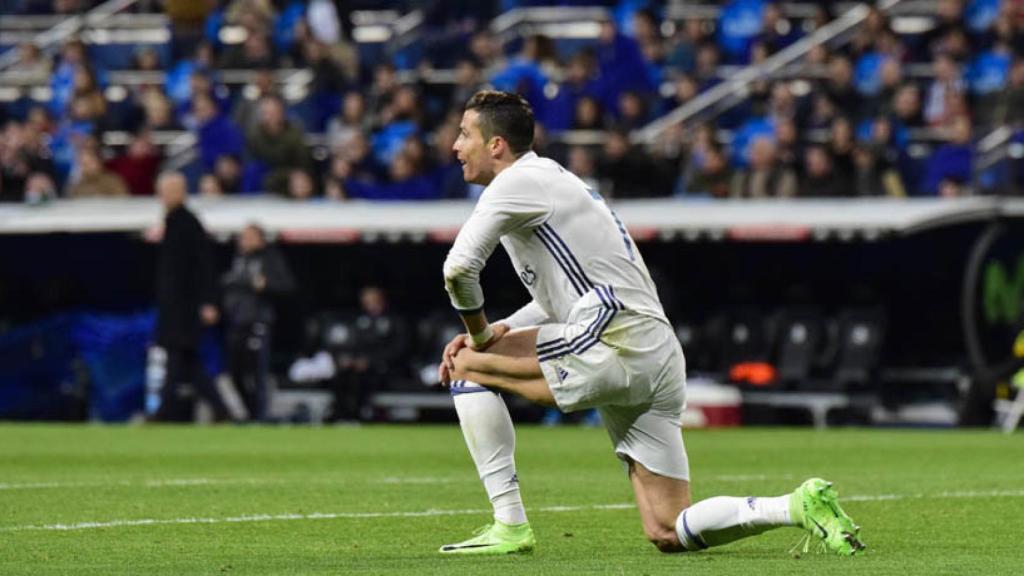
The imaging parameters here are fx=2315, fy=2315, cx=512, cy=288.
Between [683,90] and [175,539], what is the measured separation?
51.3ft

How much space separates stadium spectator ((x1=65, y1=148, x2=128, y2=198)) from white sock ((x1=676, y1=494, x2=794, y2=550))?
16.4 m

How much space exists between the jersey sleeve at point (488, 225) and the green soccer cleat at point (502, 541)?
0.83 meters

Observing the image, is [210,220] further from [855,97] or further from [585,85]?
[855,97]

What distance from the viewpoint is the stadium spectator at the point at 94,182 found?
23562 mm

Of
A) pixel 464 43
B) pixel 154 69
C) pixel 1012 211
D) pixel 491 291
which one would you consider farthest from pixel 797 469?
pixel 154 69

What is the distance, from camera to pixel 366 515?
10.2 m

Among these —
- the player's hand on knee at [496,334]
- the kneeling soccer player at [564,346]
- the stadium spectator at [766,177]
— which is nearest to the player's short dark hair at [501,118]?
the kneeling soccer player at [564,346]

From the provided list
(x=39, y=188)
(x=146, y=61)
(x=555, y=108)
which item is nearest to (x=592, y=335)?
(x=555, y=108)

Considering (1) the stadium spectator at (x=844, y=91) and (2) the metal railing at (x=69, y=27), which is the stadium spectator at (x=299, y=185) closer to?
(1) the stadium spectator at (x=844, y=91)

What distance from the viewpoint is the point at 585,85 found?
933 inches

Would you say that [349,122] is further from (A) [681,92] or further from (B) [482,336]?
(B) [482,336]

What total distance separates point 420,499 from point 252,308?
10.3m

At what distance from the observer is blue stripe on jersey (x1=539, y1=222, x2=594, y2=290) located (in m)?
7.95

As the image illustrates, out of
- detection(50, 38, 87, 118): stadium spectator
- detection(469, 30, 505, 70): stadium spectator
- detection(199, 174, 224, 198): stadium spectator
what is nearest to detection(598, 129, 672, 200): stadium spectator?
detection(469, 30, 505, 70): stadium spectator
